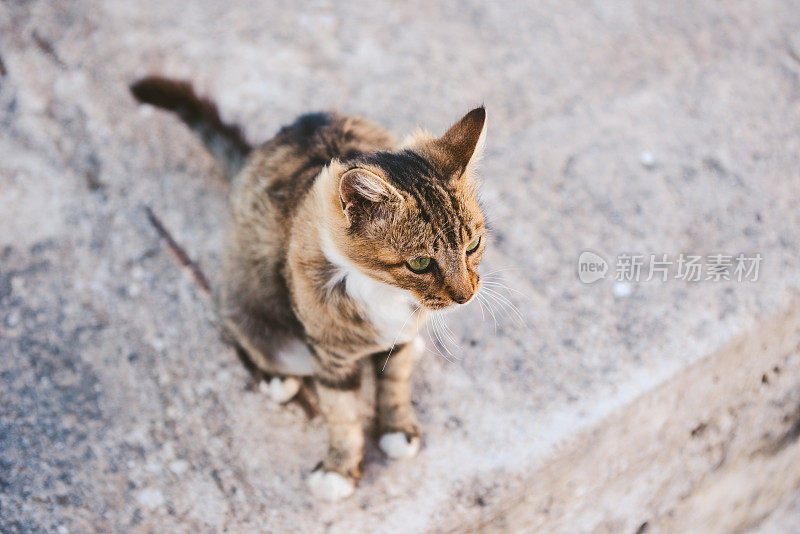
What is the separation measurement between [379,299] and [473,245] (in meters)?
0.27

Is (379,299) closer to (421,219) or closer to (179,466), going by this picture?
(421,219)

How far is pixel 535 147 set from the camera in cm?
227

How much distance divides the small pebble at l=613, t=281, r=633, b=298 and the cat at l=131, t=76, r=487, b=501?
0.70m

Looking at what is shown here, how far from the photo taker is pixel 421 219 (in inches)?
48.9

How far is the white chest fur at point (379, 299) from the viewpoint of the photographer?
134cm

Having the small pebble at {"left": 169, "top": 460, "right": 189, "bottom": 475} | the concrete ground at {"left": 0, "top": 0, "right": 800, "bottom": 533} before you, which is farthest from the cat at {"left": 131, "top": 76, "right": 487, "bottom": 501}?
the small pebble at {"left": 169, "top": 460, "right": 189, "bottom": 475}

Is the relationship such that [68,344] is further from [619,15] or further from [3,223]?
[619,15]

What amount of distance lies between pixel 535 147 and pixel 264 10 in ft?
4.65

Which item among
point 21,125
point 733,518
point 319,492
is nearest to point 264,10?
point 21,125

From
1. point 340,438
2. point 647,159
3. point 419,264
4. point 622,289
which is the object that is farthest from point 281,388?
point 647,159

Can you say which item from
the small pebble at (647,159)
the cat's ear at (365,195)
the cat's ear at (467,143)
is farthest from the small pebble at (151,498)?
the small pebble at (647,159)

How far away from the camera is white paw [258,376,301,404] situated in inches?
67.7

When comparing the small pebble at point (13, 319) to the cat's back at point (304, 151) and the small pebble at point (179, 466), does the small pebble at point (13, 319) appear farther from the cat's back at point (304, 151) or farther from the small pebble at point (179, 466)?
the cat's back at point (304, 151)

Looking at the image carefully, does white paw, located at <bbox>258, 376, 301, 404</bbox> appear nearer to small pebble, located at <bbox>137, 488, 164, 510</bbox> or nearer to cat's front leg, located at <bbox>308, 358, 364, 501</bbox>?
cat's front leg, located at <bbox>308, 358, 364, 501</bbox>
